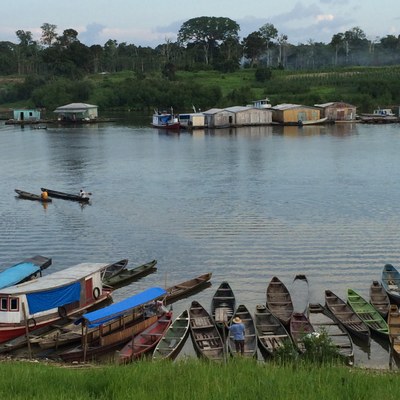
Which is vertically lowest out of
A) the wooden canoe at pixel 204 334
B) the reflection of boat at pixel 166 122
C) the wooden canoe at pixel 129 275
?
the wooden canoe at pixel 204 334

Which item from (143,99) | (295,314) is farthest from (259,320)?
(143,99)

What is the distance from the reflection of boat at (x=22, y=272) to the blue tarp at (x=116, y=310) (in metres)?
5.01

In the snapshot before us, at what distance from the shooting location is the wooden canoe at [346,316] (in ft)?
64.2

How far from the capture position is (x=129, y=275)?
85.0 ft

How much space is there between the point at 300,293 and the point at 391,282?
3.65 m

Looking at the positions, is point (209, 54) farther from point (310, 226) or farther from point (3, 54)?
point (310, 226)

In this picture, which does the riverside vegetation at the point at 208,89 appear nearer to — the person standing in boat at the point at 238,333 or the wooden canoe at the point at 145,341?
the wooden canoe at the point at 145,341

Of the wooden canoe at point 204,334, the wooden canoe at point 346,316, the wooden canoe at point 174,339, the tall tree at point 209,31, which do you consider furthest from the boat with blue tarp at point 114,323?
the tall tree at point 209,31

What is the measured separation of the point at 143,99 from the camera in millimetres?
122125

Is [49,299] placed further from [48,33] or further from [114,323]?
[48,33]

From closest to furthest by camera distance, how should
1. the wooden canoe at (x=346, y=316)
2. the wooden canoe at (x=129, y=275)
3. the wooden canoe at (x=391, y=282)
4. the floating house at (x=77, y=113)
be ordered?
the wooden canoe at (x=346, y=316) → the wooden canoe at (x=391, y=282) → the wooden canoe at (x=129, y=275) → the floating house at (x=77, y=113)

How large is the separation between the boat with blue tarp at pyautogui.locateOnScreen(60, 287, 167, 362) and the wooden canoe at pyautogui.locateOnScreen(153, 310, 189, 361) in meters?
0.94

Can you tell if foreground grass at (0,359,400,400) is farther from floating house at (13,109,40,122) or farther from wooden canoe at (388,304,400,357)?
floating house at (13,109,40,122)

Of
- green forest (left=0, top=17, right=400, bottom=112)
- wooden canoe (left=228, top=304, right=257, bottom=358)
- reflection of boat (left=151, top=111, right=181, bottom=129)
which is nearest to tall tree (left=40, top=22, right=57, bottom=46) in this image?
green forest (left=0, top=17, right=400, bottom=112)
